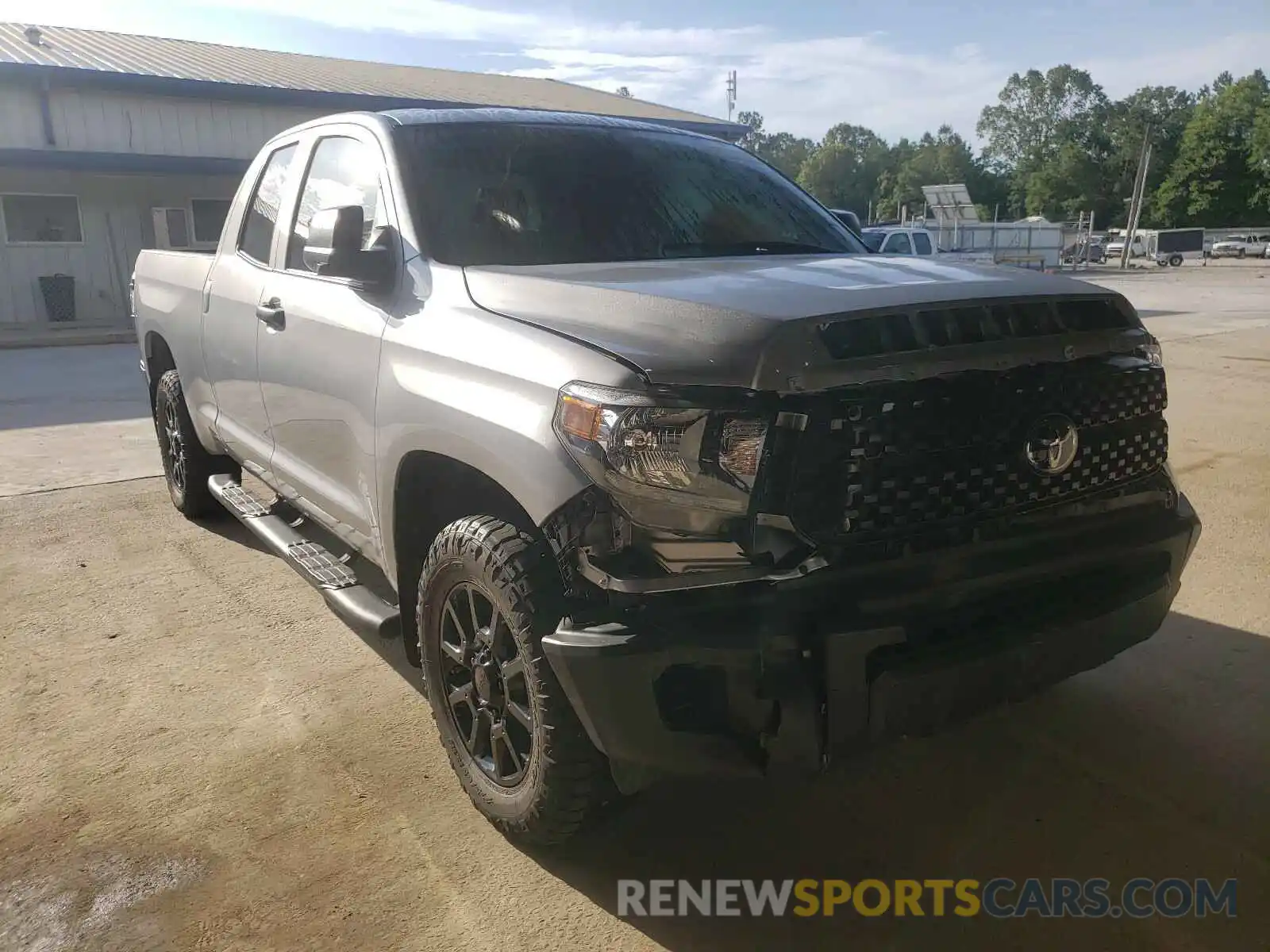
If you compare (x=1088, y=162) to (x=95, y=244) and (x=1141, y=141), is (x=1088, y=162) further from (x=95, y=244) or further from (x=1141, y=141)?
(x=95, y=244)

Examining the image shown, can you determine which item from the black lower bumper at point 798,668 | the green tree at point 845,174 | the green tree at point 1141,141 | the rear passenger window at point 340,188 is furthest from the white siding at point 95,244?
the green tree at point 845,174

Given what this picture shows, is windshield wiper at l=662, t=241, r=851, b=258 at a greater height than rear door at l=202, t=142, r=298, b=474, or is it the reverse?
windshield wiper at l=662, t=241, r=851, b=258

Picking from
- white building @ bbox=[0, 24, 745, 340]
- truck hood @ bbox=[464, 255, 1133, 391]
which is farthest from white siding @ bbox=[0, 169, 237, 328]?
truck hood @ bbox=[464, 255, 1133, 391]

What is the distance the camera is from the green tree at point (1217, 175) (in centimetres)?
8119

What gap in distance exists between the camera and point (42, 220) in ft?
62.2

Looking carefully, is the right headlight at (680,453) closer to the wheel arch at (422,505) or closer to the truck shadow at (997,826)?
the wheel arch at (422,505)

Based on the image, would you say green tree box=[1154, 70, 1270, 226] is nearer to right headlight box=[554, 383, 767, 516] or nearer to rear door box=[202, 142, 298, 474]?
rear door box=[202, 142, 298, 474]

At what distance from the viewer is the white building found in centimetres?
1778

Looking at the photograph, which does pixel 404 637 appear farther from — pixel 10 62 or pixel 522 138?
pixel 10 62

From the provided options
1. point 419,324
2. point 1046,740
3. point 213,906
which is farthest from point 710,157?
point 213,906

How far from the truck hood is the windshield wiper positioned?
0.92ft

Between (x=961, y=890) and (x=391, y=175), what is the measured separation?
8.61ft

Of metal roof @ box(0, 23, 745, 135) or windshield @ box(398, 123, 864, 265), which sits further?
metal roof @ box(0, 23, 745, 135)

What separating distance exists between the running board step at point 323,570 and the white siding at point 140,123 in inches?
666
